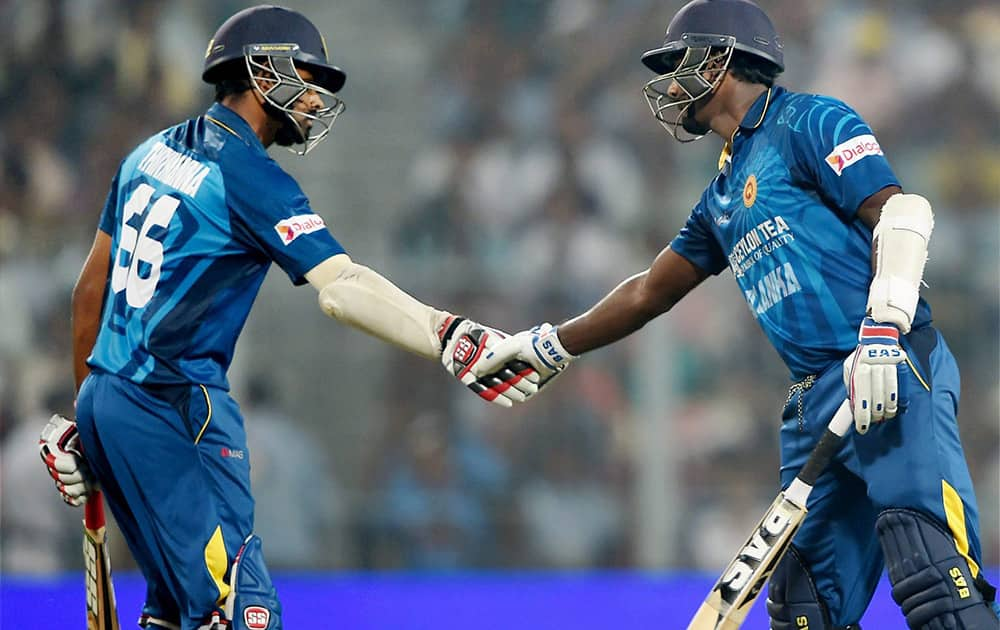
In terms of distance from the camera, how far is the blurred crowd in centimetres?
748

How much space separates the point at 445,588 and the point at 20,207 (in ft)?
11.2

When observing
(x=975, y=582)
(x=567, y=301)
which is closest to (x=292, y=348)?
(x=567, y=301)

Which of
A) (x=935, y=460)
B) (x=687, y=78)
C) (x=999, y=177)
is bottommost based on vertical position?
(x=935, y=460)

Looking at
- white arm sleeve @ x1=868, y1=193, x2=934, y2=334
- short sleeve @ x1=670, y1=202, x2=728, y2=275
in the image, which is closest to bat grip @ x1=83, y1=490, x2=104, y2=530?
short sleeve @ x1=670, y1=202, x2=728, y2=275

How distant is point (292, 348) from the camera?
762 cm

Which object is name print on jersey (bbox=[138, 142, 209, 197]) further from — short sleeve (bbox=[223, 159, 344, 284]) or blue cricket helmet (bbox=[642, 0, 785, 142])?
blue cricket helmet (bbox=[642, 0, 785, 142])

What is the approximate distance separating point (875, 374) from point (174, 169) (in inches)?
72.6

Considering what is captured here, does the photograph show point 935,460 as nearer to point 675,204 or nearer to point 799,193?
point 799,193

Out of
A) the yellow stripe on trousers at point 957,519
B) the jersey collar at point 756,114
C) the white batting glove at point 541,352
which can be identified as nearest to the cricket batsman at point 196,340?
the white batting glove at point 541,352

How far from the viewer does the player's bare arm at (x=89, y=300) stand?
380 cm

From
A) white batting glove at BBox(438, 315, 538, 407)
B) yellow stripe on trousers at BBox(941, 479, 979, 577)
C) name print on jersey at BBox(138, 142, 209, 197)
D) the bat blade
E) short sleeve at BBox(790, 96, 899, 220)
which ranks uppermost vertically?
short sleeve at BBox(790, 96, 899, 220)

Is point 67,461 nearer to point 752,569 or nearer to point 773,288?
point 752,569

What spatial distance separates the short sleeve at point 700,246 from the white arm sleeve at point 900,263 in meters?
0.74

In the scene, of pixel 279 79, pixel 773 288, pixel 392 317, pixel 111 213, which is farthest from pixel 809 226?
pixel 111 213
